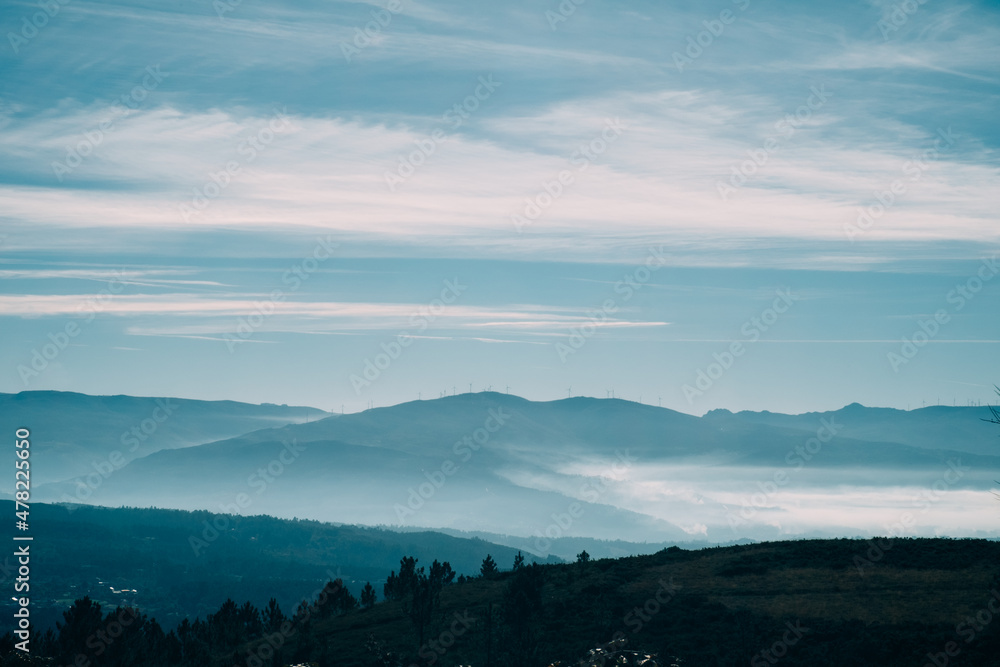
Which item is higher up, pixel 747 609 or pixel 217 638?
pixel 747 609

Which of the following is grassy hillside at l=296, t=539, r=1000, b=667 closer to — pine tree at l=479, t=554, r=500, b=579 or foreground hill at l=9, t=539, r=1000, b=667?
foreground hill at l=9, t=539, r=1000, b=667

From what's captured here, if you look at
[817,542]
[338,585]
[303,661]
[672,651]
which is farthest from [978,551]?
[338,585]

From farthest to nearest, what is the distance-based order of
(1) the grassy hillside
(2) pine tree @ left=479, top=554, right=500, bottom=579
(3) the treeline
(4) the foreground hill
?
1. (2) pine tree @ left=479, top=554, right=500, bottom=579
2. (3) the treeline
3. (4) the foreground hill
4. (1) the grassy hillside

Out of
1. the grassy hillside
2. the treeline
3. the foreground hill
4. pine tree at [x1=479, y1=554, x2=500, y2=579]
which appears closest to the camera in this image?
the grassy hillside

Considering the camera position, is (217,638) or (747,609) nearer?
(747,609)

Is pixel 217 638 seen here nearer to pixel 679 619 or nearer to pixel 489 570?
pixel 489 570

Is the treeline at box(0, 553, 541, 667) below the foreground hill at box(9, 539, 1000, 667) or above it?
below

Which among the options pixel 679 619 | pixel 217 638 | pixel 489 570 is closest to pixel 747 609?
pixel 679 619

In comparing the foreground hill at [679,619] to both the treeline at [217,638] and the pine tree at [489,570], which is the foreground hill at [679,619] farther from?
the pine tree at [489,570]

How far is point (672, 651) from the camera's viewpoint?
5781 cm

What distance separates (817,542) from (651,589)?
71.2ft

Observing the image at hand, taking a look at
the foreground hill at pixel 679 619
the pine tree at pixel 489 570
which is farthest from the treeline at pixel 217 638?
the pine tree at pixel 489 570

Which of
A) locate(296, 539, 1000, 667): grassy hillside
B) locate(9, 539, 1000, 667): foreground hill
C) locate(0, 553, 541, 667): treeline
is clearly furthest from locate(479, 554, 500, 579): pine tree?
locate(0, 553, 541, 667): treeline

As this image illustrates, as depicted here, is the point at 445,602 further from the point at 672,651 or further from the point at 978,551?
the point at 978,551
